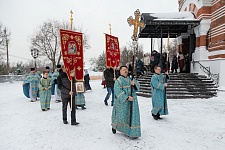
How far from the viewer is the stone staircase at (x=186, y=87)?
1005 cm

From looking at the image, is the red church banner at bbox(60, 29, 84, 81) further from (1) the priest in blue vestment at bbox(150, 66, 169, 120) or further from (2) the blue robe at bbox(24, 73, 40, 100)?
(2) the blue robe at bbox(24, 73, 40, 100)

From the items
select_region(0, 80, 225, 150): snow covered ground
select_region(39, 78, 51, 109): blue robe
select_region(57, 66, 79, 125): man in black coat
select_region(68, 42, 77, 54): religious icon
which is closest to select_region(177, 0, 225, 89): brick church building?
select_region(0, 80, 225, 150): snow covered ground

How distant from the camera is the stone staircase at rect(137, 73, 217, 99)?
10.0 meters

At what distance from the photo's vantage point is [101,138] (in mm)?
4477

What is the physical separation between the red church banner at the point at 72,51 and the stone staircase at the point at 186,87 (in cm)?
533

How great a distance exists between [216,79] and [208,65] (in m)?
1.22

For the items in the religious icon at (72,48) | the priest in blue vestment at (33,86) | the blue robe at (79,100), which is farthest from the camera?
the priest in blue vestment at (33,86)

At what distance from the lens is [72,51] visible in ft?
18.8

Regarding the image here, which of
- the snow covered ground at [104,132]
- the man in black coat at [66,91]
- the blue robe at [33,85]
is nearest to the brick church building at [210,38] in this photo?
the snow covered ground at [104,132]

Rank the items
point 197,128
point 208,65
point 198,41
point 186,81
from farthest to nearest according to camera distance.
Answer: point 198,41
point 208,65
point 186,81
point 197,128

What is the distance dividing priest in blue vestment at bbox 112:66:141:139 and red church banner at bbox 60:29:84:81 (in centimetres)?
181

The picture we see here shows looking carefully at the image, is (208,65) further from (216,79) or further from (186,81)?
(186,81)

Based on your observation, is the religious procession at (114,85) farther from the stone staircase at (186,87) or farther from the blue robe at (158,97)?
the stone staircase at (186,87)

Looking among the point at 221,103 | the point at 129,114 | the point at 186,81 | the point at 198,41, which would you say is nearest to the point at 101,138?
the point at 129,114
